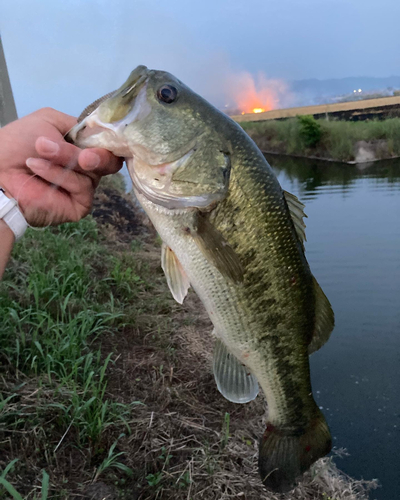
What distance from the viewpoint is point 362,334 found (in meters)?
5.42

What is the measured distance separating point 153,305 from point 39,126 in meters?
2.90

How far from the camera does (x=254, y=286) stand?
1831 mm

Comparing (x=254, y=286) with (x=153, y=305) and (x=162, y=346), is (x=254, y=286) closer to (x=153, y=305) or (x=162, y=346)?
(x=162, y=346)

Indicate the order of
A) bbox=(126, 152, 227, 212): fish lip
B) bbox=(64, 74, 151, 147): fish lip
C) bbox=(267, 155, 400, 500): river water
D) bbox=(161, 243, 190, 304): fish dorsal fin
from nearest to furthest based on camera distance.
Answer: bbox=(64, 74, 151, 147): fish lip → bbox=(126, 152, 227, 212): fish lip → bbox=(161, 243, 190, 304): fish dorsal fin → bbox=(267, 155, 400, 500): river water

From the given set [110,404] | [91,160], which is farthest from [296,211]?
[110,404]

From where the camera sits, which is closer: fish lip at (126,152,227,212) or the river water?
fish lip at (126,152,227,212)

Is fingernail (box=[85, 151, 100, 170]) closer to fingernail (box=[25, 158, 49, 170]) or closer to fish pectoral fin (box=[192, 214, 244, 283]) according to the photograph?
fingernail (box=[25, 158, 49, 170])

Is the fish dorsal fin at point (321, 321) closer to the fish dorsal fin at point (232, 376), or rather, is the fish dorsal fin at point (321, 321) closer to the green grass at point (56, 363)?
the fish dorsal fin at point (232, 376)

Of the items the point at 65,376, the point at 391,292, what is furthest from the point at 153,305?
the point at 391,292

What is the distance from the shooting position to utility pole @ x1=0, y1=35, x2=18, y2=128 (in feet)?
→ 18.2

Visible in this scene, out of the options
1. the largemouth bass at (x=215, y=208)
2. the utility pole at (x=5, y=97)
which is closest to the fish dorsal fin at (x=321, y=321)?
the largemouth bass at (x=215, y=208)

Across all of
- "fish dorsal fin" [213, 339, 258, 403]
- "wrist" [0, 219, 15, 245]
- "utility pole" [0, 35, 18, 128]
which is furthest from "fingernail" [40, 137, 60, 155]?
"utility pole" [0, 35, 18, 128]

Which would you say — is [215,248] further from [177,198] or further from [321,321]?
[321,321]

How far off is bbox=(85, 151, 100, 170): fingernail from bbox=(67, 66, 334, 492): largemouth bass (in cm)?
5
